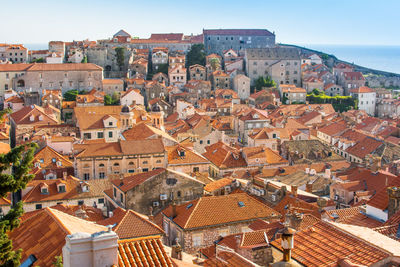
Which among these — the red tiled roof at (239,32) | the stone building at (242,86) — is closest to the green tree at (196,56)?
the red tiled roof at (239,32)

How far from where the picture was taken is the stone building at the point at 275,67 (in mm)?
93000

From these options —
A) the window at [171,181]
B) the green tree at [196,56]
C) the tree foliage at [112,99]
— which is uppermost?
the green tree at [196,56]

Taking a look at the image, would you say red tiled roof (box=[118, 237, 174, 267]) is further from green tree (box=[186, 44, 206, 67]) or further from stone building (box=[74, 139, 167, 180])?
green tree (box=[186, 44, 206, 67])

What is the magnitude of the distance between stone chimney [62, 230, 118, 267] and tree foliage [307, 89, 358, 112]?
80.9m

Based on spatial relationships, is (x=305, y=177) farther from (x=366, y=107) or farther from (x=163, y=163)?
(x=366, y=107)

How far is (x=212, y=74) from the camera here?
89375mm

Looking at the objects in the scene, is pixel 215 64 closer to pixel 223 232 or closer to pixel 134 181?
pixel 134 181

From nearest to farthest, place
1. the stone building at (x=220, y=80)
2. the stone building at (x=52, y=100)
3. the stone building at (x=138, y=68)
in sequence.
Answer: the stone building at (x=52, y=100) < the stone building at (x=220, y=80) < the stone building at (x=138, y=68)

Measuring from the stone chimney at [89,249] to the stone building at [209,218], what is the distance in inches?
536

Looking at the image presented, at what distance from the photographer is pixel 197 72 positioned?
9131 cm

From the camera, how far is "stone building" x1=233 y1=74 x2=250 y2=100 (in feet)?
285

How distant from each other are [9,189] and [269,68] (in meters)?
83.6

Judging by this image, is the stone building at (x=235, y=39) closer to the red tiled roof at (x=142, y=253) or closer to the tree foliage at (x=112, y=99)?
the tree foliage at (x=112, y=99)

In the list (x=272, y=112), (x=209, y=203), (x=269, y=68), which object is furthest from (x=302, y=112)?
(x=209, y=203)
